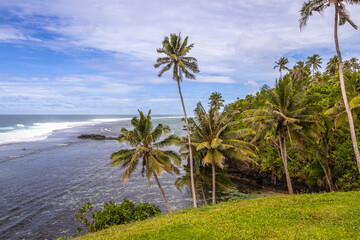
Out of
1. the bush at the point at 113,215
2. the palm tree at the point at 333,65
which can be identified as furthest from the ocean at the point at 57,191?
the palm tree at the point at 333,65

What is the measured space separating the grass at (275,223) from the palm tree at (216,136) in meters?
6.83

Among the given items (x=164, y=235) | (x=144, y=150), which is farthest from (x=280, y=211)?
(x=144, y=150)

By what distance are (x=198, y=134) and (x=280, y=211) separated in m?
11.2

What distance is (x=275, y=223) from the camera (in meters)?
9.69

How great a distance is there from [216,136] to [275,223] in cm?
1022

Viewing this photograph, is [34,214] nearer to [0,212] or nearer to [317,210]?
[0,212]

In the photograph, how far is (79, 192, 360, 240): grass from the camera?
27.9ft

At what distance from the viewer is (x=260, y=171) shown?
31281 millimetres

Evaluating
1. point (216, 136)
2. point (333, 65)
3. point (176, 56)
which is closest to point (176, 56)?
point (176, 56)

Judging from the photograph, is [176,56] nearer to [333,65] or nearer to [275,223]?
[275,223]

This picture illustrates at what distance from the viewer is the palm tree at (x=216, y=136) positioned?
62.7 feet

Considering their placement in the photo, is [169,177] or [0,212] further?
[169,177]

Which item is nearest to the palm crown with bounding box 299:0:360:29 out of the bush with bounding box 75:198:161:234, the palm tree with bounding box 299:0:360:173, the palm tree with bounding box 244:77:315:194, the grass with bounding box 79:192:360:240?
the palm tree with bounding box 299:0:360:173

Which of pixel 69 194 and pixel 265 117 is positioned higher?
pixel 265 117
